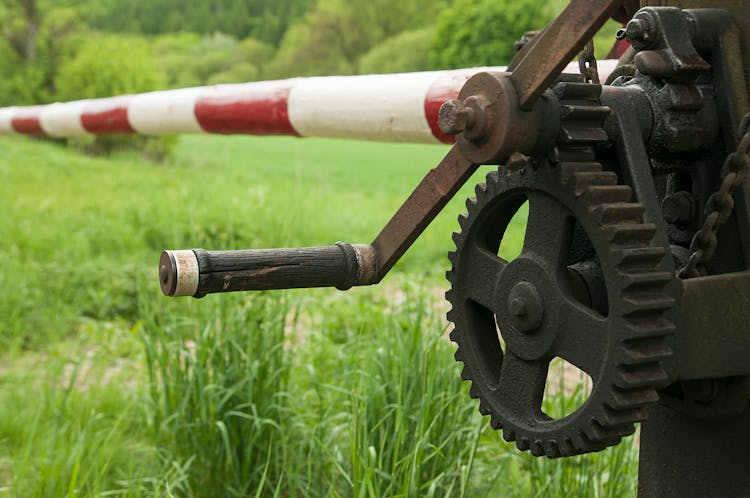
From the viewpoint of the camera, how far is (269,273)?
3.84ft

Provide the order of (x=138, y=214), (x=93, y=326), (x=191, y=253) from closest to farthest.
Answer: (x=191, y=253)
(x=93, y=326)
(x=138, y=214)

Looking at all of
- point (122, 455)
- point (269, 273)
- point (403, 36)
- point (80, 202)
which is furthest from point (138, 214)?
point (403, 36)

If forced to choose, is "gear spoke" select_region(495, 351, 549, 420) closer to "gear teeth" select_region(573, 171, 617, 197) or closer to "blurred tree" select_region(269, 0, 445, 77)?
"gear teeth" select_region(573, 171, 617, 197)

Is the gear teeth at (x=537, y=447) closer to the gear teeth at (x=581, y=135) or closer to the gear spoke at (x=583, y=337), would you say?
the gear spoke at (x=583, y=337)

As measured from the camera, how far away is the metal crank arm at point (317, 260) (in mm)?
1129

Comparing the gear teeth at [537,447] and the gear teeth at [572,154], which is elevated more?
the gear teeth at [572,154]

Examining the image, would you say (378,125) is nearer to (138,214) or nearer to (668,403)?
(668,403)

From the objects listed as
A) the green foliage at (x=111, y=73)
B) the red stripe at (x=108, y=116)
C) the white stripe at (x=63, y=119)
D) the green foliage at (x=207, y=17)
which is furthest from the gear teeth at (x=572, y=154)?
the green foliage at (x=207, y=17)

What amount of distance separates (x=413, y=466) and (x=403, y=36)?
3121 centimetres

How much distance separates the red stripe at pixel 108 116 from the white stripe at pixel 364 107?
159 centimetres

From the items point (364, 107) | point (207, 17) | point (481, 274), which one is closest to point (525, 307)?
point (481, 274)

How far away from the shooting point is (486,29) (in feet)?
63.1

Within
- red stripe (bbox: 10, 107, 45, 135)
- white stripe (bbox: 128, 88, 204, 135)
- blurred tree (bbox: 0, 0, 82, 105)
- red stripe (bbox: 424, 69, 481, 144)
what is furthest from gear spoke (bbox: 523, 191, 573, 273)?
→ blurred tree (bbox: 0, 0, 82, 105)

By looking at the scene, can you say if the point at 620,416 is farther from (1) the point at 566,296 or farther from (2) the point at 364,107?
(2) the point at 364,107
